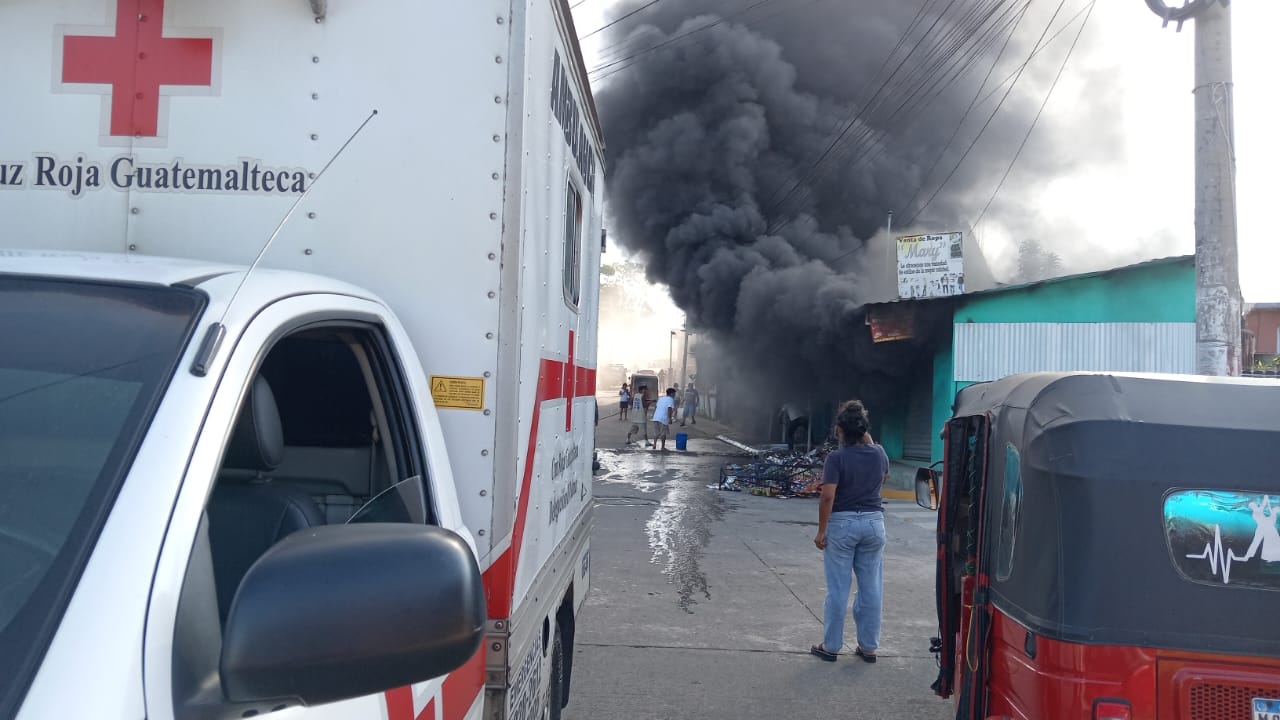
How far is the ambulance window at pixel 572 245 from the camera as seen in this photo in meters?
3.72

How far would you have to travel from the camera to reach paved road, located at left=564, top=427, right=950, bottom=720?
5.44 metres

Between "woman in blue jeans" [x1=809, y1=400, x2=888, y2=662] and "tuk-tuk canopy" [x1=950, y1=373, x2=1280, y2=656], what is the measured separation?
3.24 metres

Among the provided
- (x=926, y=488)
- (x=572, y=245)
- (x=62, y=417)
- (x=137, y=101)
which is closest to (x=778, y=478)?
(x=926, y=488)

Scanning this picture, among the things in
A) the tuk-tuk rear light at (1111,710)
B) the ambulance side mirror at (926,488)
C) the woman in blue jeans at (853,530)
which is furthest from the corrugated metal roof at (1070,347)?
the tuk-tuk rear light at (1111,710)

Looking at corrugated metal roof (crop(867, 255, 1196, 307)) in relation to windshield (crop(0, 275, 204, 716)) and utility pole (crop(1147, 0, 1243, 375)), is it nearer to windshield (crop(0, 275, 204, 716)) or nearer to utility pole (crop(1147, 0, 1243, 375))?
utility pole (crop(1147, 0, 1243, 375))

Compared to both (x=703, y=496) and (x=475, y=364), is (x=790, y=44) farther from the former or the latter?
(x=475, y=364)

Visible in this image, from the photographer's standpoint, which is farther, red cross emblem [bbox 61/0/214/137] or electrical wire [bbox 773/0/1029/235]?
electrical wire [bbox 773/0/1029/235]

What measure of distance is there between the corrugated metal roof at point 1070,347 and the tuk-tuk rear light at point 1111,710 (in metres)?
13.2

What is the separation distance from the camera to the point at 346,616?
47.9 inches

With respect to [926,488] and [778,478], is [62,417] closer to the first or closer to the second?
[926,488]

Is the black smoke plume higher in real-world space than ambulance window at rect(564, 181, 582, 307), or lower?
higher

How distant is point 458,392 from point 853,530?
413cm

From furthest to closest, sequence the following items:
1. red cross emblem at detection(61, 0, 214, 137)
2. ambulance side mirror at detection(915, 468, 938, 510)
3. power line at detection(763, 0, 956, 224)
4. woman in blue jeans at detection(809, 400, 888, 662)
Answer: power line at detection(763, 0, 956, 224) < woman in blue jeans at detection(809, 400, 888, 662) < ambulance side mirror at detection(915, 468, 938, 510) < red cross emblem at detection(61, 0, 214, 137)

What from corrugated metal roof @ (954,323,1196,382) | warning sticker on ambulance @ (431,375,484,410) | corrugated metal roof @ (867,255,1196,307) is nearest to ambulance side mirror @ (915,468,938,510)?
warning sticker on ambulance @ (431,375,484,410)
